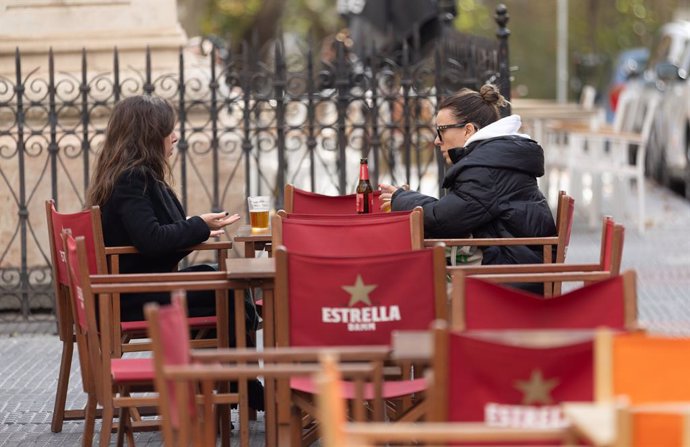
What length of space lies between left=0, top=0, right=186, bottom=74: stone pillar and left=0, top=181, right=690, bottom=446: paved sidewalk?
215 centimetres

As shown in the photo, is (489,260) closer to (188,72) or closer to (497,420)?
(497,420)

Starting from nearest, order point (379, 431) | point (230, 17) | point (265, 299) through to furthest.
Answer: point (379, 431), point (265, 299), point (230, 17)

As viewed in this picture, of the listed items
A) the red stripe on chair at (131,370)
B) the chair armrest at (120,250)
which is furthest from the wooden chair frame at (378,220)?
the chair armrest at (120,250)

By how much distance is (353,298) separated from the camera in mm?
4520

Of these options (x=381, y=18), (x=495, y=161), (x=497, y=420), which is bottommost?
(x=497, y=420)

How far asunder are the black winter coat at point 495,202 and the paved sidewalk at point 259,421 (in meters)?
0.72

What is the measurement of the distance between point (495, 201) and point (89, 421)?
195 cm

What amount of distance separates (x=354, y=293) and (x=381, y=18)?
1131cm

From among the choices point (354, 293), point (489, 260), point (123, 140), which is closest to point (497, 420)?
point (354, 293)

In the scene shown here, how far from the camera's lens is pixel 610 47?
4200 centimetres

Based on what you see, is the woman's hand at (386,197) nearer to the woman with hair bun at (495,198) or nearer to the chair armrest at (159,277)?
the woman with hair bun at (495,198)

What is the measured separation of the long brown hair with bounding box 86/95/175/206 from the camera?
6316 mm

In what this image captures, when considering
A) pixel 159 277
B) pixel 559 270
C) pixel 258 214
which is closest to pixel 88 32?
pixel 258 214

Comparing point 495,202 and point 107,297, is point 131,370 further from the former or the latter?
point 495,202
